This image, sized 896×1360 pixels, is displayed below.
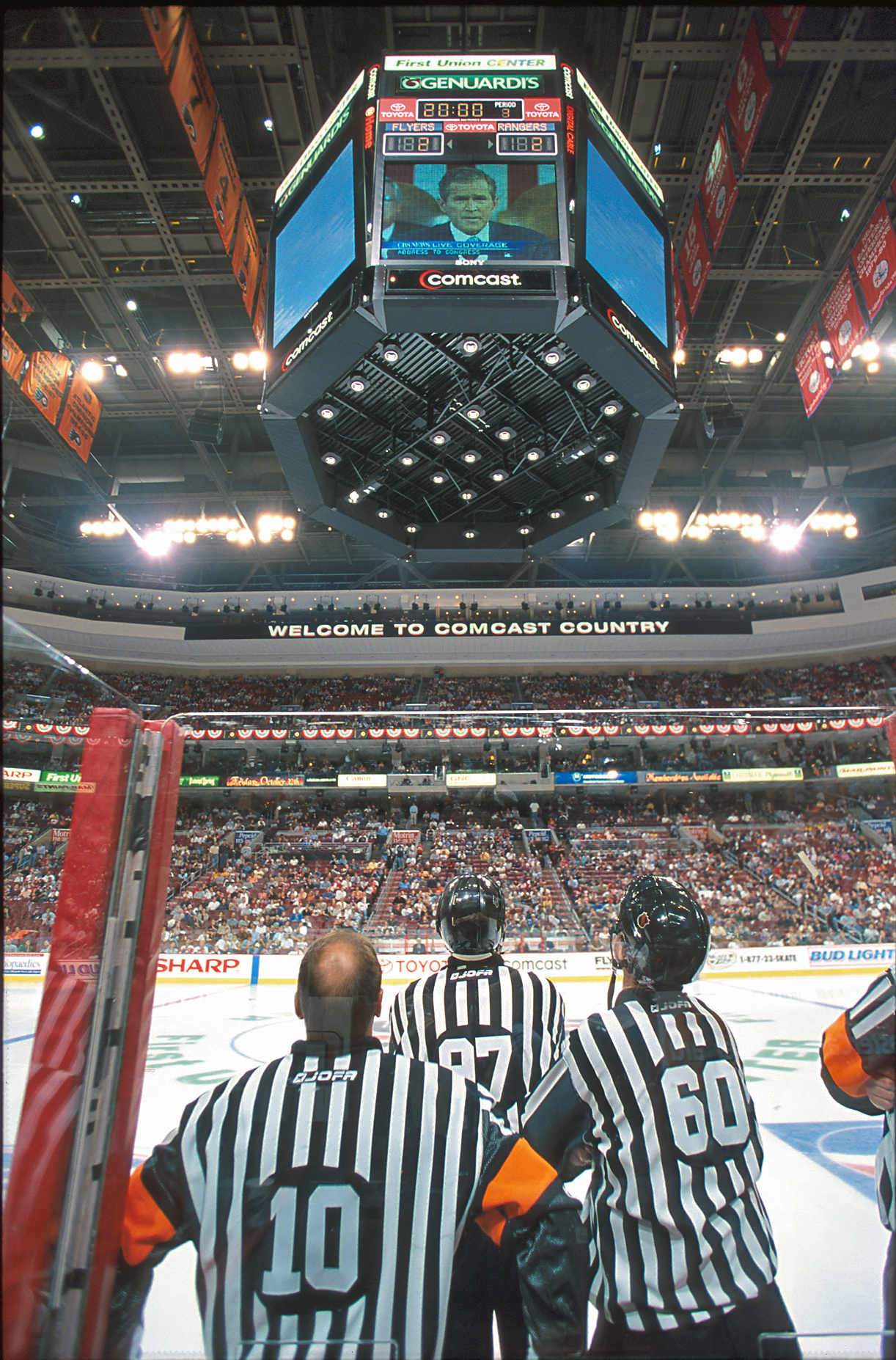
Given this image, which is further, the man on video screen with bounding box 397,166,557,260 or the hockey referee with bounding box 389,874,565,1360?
the man on video screen with bounding box 397,166,557,260

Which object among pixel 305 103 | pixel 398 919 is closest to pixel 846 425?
pixel 305 103

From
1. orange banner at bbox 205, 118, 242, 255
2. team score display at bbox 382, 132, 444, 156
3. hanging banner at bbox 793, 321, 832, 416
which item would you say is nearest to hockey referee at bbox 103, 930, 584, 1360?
team score display at bbox 382, 132, 444, 156

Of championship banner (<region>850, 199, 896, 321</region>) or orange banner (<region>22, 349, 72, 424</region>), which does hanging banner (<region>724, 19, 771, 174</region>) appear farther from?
orange banner (<region>22, 349, 72, 424</region>)

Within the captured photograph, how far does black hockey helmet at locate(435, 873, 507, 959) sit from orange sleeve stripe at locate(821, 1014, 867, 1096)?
3.63 feet

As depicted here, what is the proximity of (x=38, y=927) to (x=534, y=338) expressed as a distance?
13.3ft

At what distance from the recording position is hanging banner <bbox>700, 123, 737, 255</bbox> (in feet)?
23.2

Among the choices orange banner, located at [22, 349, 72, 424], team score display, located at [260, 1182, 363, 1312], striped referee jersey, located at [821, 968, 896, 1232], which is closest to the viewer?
team score display, located at [260, 1182, 363, 1312]

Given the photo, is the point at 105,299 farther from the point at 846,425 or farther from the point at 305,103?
the point at 846,425

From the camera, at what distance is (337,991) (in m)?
1.61

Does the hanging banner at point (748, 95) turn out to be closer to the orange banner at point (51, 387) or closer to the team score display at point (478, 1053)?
the orange banner at point (51, 387)

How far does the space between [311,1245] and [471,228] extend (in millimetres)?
4383

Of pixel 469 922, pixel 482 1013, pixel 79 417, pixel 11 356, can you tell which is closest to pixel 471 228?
pixel 11 356

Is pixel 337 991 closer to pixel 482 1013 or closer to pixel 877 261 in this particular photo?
pixel 482 1013

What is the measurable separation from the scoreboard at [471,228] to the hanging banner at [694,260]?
169 inches
